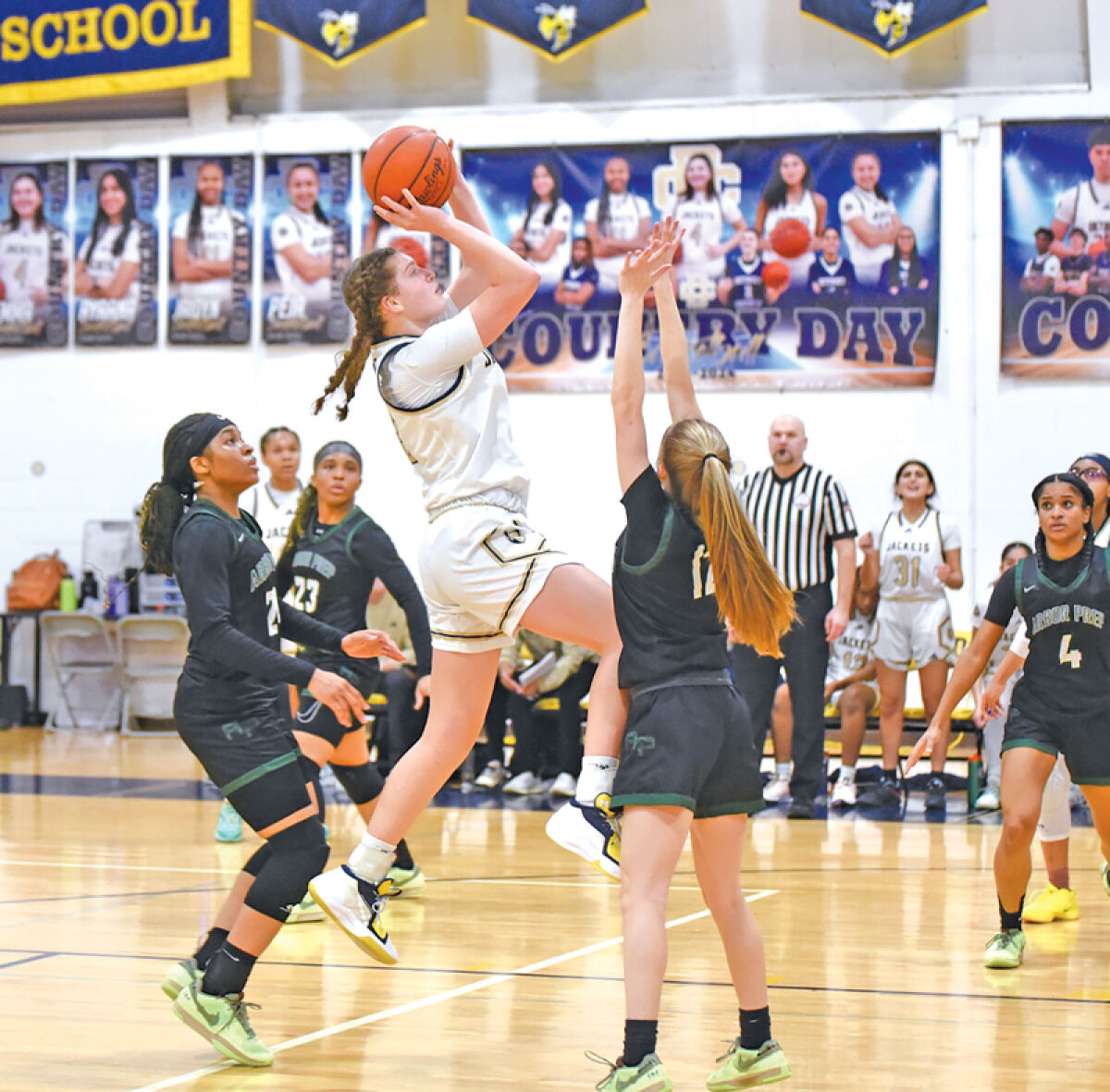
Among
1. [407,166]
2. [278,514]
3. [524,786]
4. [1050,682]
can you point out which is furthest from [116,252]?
[1050,682]

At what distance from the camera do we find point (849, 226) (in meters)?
11.9

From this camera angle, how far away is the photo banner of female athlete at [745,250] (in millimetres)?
11922

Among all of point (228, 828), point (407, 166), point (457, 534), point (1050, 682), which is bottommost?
point (228, 828)

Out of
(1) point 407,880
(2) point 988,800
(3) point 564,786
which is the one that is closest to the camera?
(1) point 407,880

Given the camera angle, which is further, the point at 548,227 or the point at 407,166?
the point at 548,227

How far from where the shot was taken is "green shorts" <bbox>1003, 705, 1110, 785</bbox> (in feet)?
15.5

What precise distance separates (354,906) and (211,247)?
34.3 ft

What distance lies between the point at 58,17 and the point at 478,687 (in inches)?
448

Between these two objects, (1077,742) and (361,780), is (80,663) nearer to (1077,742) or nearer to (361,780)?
(361,780)

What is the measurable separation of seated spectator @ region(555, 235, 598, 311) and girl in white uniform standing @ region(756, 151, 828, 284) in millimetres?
1369

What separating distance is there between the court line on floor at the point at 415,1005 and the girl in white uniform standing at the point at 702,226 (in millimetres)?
7491

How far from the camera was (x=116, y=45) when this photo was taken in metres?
13.2

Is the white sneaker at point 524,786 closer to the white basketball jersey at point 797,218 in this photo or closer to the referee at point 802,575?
the referee at point 802,575

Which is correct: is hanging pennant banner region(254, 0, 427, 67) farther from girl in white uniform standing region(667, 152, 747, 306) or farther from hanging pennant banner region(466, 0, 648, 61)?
girl in white uniform standing region(667, 152, 747, 306)
